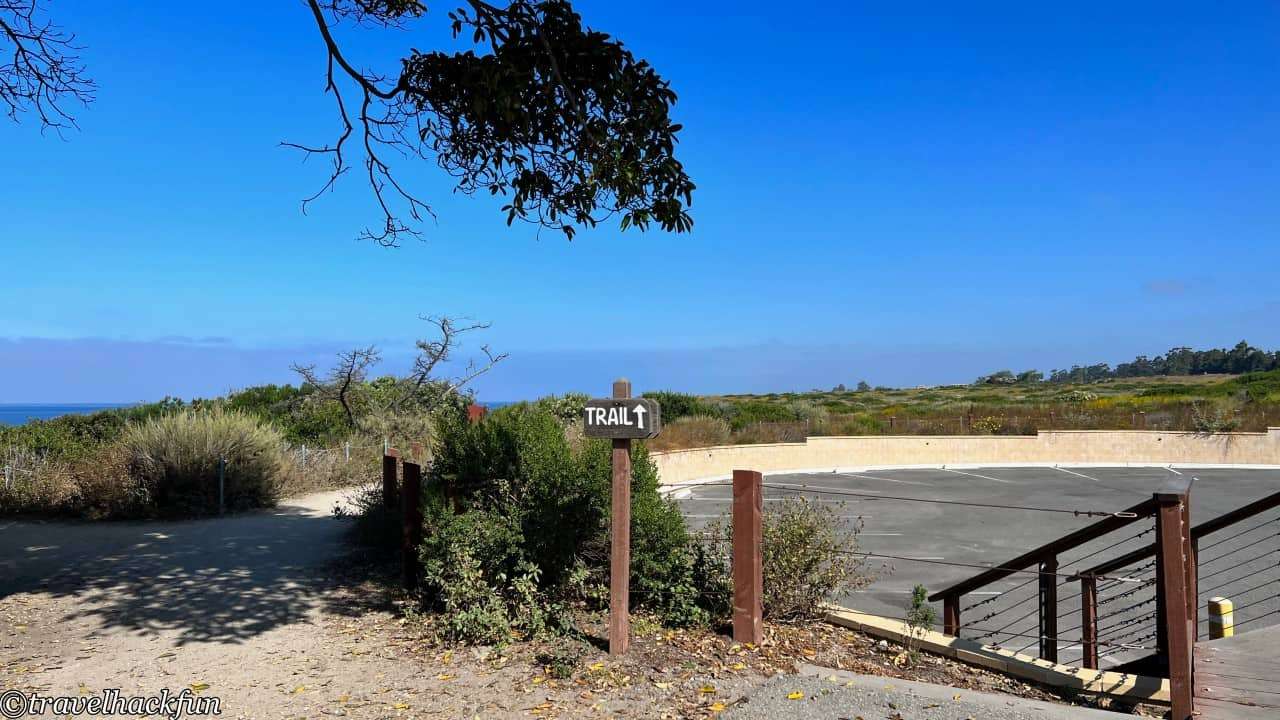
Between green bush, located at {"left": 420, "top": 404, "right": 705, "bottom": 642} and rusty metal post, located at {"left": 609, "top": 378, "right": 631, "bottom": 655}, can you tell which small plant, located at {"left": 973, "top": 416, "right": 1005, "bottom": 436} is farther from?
rusty metal post, located at {"left": 609, "top": 378, "right": 631, "bottom": 655}

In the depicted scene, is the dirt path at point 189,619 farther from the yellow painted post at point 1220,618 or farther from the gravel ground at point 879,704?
the yellow painted post at point 1220,618

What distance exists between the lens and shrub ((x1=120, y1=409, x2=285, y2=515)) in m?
12.3

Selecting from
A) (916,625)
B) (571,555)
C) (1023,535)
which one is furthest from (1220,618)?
(1023,535)

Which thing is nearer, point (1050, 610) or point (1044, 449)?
point (1050, 610)

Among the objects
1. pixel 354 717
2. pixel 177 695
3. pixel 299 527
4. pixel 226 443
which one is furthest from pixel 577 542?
pixel 226 443

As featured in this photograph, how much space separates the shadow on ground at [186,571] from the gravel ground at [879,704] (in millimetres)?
3794

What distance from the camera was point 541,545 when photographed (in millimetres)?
6410

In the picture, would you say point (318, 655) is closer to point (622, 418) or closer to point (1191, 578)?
point (622, 418)

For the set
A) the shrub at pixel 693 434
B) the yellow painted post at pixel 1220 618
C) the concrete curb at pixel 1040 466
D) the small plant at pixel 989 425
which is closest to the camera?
the yellow painted post at pixel 1220 618

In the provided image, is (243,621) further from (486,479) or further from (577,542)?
(577,542)

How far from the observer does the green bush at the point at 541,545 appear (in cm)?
614

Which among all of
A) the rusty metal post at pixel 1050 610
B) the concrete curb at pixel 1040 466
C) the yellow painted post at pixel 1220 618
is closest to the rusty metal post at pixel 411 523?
the rusty metal post at pixel 1050 610

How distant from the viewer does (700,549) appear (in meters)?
6.79

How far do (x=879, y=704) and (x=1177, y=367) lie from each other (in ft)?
333
